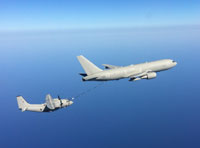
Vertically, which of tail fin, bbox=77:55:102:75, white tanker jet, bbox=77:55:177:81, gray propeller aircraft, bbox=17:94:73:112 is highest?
tail fin, bbox=77:55:102:75

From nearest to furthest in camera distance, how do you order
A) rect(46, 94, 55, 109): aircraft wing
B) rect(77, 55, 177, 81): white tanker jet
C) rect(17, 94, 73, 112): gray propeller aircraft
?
rect(46, 94, 55, 109): aircraft wing → rect(17, 94, 73, 112): gray propeller aircraft → rect(77, 55, 177, 81): white tanker jet

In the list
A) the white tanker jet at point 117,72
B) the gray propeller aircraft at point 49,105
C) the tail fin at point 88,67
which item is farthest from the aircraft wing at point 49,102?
the tail fin at point 88,67

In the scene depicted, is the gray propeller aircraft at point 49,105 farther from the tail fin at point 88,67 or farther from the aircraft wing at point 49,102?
the tail fin at point 88,67

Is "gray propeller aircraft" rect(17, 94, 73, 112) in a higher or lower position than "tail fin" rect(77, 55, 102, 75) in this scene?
lower

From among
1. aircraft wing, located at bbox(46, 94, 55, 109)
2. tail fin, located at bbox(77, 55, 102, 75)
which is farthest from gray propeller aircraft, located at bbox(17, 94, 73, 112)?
tail fin, located at bbox(77, 55, 102, 75)

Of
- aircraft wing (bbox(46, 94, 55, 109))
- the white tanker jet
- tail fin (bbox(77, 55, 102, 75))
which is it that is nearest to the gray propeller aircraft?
aircraft wing (bbox(46, 94, 55, 109))

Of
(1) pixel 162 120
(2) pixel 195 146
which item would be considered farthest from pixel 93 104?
(2) pixel 195 146

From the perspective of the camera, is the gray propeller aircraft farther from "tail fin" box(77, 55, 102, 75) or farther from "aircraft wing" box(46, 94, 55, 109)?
"tail fin" box(77, 55, 102, 75)

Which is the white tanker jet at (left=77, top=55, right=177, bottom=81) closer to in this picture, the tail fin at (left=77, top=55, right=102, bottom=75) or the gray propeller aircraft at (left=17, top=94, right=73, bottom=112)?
the tail fin at (left=77, top=55, right=102, bottom=75)

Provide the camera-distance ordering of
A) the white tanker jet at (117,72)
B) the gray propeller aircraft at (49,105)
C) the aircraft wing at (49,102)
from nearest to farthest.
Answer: the aircraft wing at (49,102), the gray propeller aircraft at (49,105), the white tanker jet at (117,72)

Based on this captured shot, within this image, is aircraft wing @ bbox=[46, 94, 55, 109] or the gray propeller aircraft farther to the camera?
the gray propeller aircraft

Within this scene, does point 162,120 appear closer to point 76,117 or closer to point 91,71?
point 76,117

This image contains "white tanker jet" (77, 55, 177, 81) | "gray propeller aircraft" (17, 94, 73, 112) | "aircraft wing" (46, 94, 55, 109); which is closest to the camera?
"aircraft wing" (46, 94, 55, 109)

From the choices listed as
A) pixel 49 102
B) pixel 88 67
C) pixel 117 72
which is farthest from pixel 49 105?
pixel 117 72
